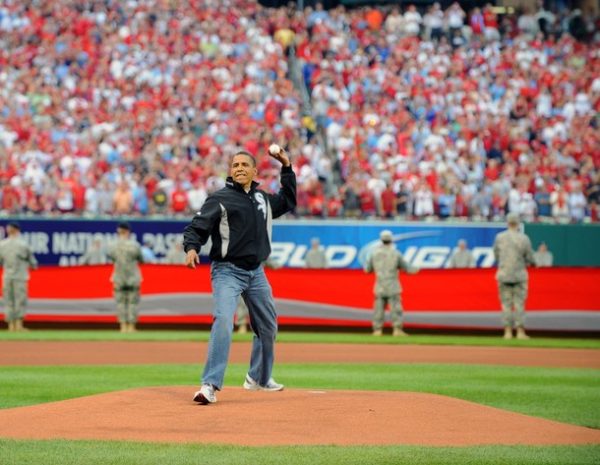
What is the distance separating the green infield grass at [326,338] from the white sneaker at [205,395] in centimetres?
1173

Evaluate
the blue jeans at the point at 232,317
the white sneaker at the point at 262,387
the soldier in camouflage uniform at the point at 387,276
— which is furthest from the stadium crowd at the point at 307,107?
the blue jeans at the point at 232,317

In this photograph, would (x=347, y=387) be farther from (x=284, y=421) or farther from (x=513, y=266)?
(x=513, y=266)

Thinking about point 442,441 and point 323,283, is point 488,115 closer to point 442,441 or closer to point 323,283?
point 323,283

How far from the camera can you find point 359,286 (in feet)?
81.5

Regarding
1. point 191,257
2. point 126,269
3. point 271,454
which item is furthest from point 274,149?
point 126,269

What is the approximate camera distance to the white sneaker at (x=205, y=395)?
10.3 metres

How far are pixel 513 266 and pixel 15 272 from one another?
9.64 metres

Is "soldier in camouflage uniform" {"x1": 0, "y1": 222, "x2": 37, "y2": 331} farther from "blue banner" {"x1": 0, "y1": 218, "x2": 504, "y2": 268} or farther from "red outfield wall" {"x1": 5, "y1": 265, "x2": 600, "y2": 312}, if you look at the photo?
"blue banner" {"x1": 0, "y1": 218, "x2": 504, "y2": 268}

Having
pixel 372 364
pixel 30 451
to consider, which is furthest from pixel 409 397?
pixel 372 364

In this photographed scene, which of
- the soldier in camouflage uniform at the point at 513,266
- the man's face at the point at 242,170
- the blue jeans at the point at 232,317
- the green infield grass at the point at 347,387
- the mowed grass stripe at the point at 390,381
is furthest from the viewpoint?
the soldier in camouflage uniform at the point at 513,266

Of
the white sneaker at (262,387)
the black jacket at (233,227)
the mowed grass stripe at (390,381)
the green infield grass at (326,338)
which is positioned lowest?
the green infield grass at (326,338)

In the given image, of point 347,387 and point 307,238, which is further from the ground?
point 307,238

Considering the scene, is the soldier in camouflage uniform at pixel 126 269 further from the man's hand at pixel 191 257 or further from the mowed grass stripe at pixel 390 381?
the man's hand at pixel 191 257

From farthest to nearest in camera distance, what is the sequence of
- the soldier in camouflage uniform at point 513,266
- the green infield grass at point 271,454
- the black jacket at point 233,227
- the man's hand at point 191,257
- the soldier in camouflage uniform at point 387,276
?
the soldier in camouflage uniform at point 387,276 → the soldier in camouflage uniform at point 513,266 → the black jacket at point 233,227 → the man's hand at point 191,257 → the green infield grass at point 271,454
